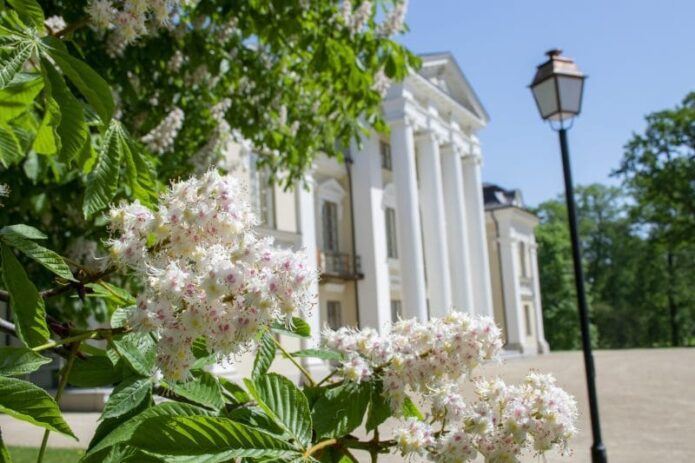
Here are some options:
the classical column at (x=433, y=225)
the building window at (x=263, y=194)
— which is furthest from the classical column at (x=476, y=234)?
the building window at (x=263, y=194)

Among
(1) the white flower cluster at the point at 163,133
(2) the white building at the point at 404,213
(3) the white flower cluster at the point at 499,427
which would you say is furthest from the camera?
(2) the white building at the point at 404,213

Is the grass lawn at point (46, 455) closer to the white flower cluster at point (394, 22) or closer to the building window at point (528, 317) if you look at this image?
the white flower cluster at point (394, 22)

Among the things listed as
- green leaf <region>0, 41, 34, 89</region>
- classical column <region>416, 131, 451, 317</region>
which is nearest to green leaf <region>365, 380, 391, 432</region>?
green leaf <region>0, 41, 34, 89</region>

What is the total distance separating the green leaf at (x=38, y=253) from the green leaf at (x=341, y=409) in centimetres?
55

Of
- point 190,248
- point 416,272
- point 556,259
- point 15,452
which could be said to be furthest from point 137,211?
point 556,259

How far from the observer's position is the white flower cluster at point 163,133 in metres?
6.11

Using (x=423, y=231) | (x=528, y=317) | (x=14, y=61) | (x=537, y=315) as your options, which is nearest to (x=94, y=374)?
(x=14, y=61)

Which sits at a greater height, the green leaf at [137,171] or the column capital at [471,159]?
the column capital at [471,159]

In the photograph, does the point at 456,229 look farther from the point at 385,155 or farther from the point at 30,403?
the point at 30,403

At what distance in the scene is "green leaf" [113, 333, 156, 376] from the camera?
4.17ft

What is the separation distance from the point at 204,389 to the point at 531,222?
42.5 metres

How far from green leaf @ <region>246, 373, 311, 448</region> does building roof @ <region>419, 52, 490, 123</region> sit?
27462 mm

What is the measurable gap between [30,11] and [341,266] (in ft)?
76.4

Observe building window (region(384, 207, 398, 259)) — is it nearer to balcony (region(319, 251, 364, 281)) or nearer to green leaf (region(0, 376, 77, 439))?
balcony (region(319, 251, 364, 281))
